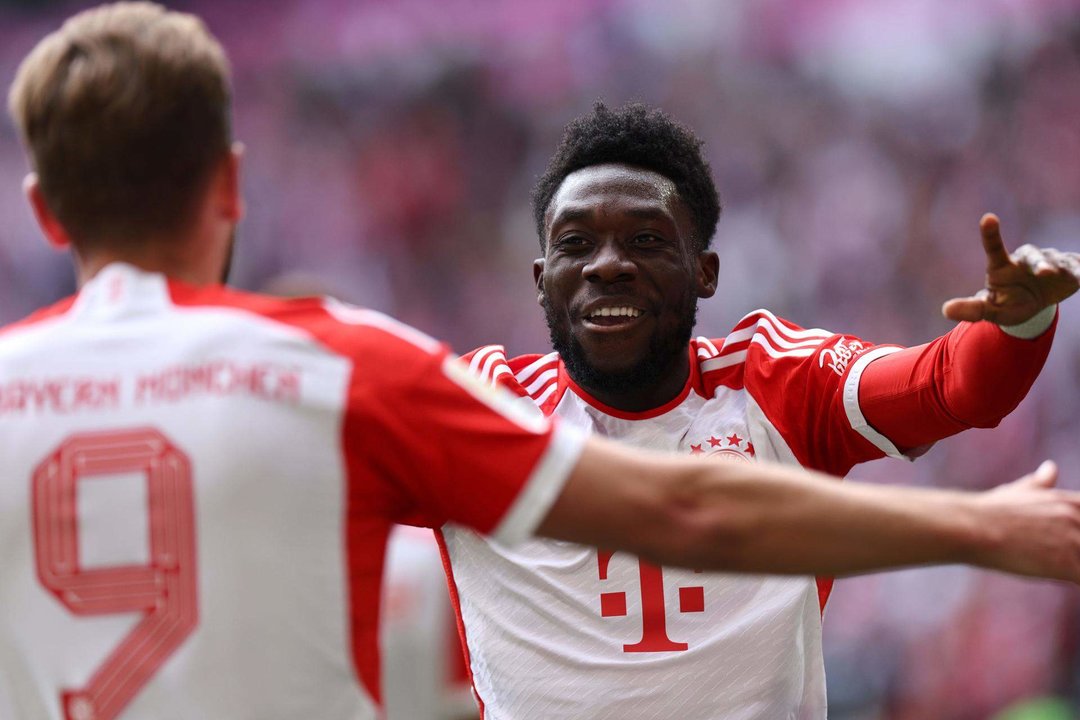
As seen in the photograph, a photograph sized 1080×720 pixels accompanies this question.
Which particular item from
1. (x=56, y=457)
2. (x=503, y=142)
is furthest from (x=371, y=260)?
(x=56, y=457)

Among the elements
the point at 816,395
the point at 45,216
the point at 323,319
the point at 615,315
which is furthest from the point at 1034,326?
the point at 45,216

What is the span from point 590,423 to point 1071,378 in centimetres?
512

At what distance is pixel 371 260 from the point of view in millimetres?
10062

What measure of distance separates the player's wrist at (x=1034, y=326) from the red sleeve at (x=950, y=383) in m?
0.02

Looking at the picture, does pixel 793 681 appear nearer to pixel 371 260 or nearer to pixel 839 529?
pixel 839 529

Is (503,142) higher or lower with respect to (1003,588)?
higher

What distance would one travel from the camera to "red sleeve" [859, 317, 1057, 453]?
A: 3180 mm

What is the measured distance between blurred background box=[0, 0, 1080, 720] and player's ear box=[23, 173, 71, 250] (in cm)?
499

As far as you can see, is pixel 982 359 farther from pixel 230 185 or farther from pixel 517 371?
pixel 230 185

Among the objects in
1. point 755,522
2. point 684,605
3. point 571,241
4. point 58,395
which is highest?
point 571,241

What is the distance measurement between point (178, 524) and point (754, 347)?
218 cm

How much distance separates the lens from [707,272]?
405cm

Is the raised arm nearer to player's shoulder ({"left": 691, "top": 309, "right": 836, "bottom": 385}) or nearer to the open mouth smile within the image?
player's shoulder ({"left": 691, "top": 309, "right": 836, "bottom": 385})

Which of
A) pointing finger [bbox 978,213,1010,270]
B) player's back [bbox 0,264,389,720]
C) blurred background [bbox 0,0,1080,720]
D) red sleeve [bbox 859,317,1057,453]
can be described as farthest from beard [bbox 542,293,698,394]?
blurred background [bbox 0,0,1080,720]
